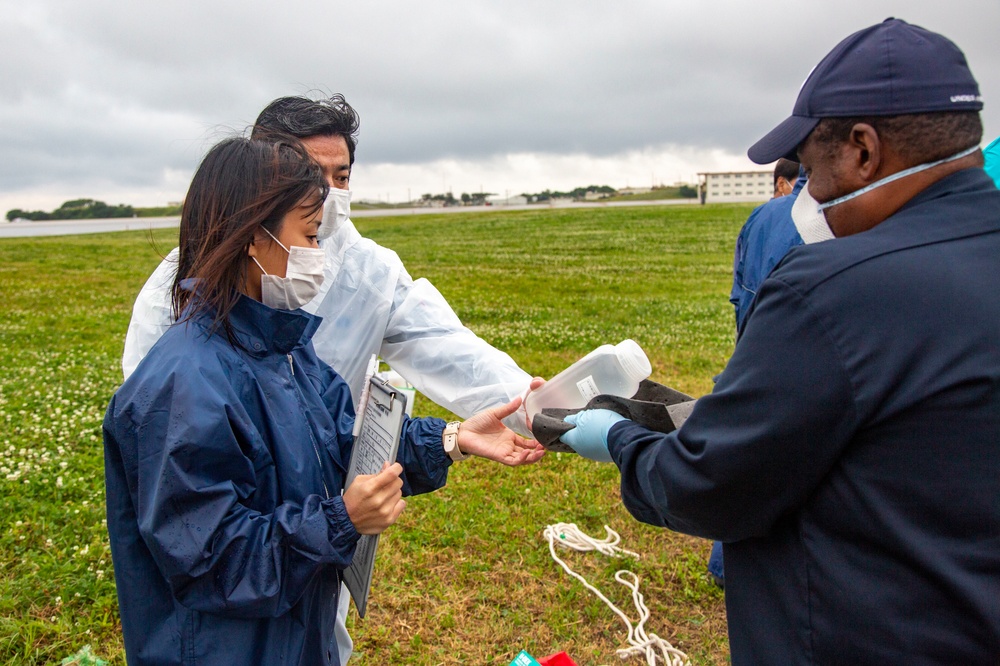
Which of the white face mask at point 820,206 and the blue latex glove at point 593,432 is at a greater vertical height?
the white face mask at point 820,206

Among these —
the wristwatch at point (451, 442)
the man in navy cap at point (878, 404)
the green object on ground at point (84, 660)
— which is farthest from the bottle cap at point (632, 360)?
the green object on ground at point (84, 660)

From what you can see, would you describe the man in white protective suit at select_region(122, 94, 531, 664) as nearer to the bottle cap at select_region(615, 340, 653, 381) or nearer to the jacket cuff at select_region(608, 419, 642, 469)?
the bottle cap at select_region(615, 340, 653, 381)

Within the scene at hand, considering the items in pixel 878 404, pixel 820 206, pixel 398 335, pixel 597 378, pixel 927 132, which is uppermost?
pixel 927 132

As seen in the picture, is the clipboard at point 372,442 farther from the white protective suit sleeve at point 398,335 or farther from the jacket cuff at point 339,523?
the white protective suit sleeve at point 398,335

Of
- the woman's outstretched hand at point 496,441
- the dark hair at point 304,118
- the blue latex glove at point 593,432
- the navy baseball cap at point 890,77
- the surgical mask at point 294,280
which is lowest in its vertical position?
the woman's outstretched hand at point 496,441

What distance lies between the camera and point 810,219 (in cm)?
167

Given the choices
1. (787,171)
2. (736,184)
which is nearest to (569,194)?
(736,184)

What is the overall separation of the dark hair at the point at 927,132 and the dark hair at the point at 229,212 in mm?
1348

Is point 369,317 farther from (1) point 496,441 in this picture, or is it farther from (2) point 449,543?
(2) point 449,543

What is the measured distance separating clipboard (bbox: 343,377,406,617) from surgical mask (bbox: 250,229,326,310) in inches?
12.2

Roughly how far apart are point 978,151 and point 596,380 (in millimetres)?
1468

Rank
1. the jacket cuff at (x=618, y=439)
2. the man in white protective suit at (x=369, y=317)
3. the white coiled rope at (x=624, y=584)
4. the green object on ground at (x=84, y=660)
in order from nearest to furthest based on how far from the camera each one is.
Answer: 1. the jacket cuff at (x=618, y=439)
2. the man in white protective suit at (x=369, y=317)
3. the green object on ground at (x=84, y=660)
4. the white coiled rope at (x=624, y=584)

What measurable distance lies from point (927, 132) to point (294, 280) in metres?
1.50

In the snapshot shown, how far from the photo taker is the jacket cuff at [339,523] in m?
1.72
